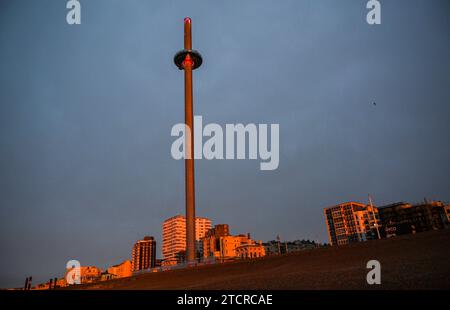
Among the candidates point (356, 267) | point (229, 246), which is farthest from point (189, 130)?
point (229, 246)

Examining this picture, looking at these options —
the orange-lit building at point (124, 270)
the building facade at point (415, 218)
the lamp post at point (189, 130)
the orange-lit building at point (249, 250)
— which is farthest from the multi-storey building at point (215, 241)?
the lamp post at point (189, 130)

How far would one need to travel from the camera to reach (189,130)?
54281 mm

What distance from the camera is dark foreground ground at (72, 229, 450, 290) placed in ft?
36.0

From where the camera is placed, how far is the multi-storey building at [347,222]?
142750 mm

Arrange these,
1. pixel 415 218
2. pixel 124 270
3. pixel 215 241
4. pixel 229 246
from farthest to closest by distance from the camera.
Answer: pixel 215 241 → pixel 229 246 → pixel 415 218 → pixel 124 270

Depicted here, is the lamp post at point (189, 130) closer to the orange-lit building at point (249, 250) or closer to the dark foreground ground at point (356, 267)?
the dark foreground ground at point (356, 267)

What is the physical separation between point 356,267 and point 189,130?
140ft

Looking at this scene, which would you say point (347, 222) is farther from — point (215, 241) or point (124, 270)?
point (124, 270)

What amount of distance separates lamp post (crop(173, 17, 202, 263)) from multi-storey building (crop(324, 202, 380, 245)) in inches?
4068

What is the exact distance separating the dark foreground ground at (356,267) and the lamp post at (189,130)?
27094mm

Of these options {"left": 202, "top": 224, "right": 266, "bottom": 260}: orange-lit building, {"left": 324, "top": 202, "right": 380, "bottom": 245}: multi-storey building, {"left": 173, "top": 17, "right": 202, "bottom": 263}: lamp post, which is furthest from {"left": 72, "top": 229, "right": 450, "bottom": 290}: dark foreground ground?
{"left": 324, "top": 202, "right": 380, "bottom": 245}: multi-storey building
